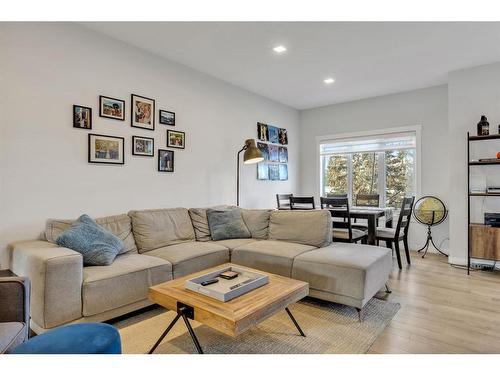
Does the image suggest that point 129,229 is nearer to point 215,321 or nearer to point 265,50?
point 215,321

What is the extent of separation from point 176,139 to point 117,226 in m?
1.36

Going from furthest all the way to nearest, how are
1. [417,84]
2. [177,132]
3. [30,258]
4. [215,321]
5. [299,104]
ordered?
1. [299,104]
2. [417,84]
3. [177,132]
4. [30,258]
5. [215,321]

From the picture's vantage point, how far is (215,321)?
1.62m

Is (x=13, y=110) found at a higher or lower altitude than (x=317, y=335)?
higher

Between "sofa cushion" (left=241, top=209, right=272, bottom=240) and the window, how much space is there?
245 centimetres

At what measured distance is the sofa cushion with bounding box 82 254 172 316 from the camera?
6.89 ft

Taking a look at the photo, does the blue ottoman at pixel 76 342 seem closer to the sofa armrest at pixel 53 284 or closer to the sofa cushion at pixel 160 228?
the sofa armrest at pixel 53 284

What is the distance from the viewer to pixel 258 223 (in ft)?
12.1

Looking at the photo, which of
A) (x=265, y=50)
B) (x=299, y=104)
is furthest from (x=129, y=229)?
(x=299, y=104)

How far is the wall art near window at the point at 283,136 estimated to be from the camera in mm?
5600

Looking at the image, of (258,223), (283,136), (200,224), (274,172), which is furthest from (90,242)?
(283,136)
